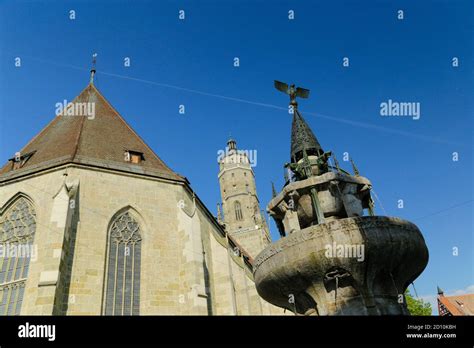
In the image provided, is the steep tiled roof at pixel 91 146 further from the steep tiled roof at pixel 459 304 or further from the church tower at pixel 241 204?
the steep tiled roof at pixel 459 304

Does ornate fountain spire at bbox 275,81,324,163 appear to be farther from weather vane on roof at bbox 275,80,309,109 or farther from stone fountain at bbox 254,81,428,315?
stone fountain at bbox 254,81,428,315

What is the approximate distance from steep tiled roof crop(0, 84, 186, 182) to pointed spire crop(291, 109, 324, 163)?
7238 millimetres

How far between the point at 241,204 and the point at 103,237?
33292 millimetres

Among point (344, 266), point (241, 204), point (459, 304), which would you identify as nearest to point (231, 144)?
point (241, 204)

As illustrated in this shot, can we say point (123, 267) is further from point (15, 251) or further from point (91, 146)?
point (91, 146)

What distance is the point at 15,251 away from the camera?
10648 mm

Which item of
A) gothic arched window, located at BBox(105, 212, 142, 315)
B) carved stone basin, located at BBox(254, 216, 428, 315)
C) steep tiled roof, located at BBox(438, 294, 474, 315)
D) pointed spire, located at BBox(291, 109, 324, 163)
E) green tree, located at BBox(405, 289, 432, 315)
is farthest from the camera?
steep tiled roof, located at BBox(438, 294, 474, 315)

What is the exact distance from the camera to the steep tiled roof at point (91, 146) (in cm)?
1217

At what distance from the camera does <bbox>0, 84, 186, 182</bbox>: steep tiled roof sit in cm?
1217

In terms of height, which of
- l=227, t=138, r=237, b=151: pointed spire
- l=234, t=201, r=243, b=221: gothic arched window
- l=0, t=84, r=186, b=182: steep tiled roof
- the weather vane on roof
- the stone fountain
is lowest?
the stone fountain

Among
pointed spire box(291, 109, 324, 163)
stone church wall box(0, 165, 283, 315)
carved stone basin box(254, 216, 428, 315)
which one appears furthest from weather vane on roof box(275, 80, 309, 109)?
stone church wall box(0, 165, 283, 315)

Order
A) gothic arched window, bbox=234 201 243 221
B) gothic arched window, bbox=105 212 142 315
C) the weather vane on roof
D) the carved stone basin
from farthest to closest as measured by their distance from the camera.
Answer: gothic arched window, bbox=234 201 243 221 < gothic arched window, bbox=105 212 142 315 < the weather vane on roof < the carved stone basin
